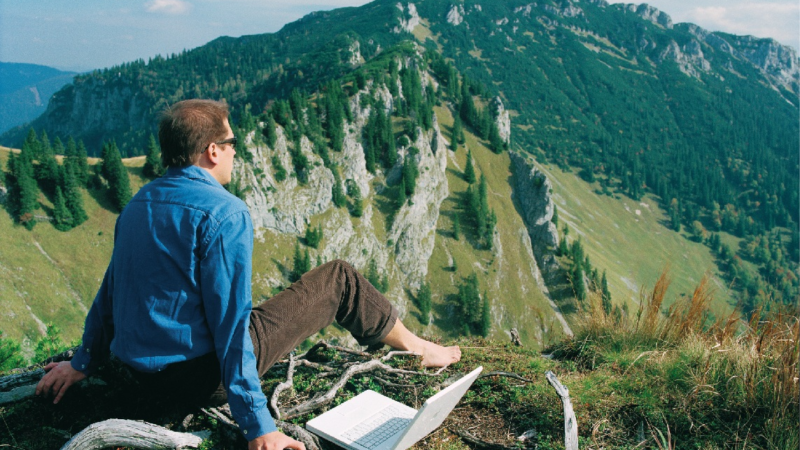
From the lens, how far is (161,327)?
3752 mm

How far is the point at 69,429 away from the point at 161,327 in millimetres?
1832

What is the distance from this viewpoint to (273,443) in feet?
11.8

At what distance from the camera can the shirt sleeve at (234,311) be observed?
3.53 metres

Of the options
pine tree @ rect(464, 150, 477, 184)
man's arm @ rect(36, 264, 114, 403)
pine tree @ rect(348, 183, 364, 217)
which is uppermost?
man's arm @ rect(36, 264, 114, 403)

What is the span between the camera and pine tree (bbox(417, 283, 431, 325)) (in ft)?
382

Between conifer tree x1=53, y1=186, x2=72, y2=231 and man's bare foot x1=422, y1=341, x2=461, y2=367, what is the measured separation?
9758cm

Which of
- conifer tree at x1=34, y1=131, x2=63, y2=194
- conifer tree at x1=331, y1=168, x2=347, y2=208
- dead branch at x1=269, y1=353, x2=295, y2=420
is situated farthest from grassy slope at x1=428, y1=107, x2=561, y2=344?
dead branch at x1=269, y1=353, x2=295, y2=420

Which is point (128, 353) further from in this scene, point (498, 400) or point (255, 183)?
point (255, 183)

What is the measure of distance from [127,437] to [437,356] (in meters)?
3.56

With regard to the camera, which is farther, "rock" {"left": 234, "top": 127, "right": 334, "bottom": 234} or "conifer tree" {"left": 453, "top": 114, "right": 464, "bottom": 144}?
"conifer tree" {"left": 453, "top": 114, "right": 464, "bottom": 144}

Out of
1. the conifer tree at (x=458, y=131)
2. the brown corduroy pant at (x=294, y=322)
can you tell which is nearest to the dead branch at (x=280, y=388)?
the brown corduroy pant at (x=294, y=322)

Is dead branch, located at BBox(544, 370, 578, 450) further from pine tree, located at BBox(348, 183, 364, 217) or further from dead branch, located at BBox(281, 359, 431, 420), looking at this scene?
pine tree, located at BBox(348, 183, 364, 217)

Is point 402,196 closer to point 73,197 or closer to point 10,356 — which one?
point 73,197

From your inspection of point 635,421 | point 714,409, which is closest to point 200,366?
point 635,421
